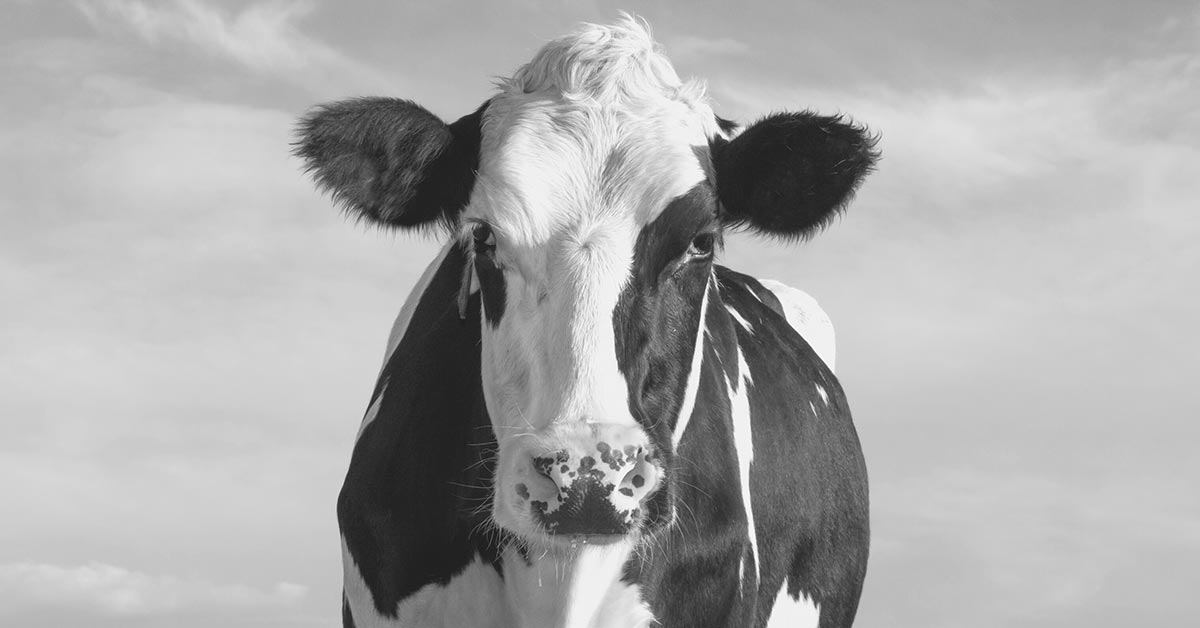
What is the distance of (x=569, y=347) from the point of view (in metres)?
5.29

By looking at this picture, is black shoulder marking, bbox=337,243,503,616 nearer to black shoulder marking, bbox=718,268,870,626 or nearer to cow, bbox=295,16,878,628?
cow, bbox=295,16,878,628

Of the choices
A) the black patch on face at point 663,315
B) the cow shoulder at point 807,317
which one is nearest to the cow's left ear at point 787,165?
the black patch on face at point 663,315

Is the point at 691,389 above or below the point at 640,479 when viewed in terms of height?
above

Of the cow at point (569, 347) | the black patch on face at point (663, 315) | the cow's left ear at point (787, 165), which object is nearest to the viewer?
the cow at point (569, 347)

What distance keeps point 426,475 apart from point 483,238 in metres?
1.12

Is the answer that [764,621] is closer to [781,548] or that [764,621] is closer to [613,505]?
[781,548]

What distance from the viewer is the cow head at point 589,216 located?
5184mm

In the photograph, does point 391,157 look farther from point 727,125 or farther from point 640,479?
point 640,479

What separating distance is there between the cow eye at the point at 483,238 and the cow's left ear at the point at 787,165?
3.41 ft

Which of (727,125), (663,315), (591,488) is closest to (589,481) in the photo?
(591,488)

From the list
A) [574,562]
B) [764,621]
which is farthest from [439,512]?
[764,621]

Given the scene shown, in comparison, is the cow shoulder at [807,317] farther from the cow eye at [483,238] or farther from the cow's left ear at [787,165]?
the cow eye at [483,238]

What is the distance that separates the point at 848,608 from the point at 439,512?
3691mm

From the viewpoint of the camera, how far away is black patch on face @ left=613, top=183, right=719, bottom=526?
17.9 feet
